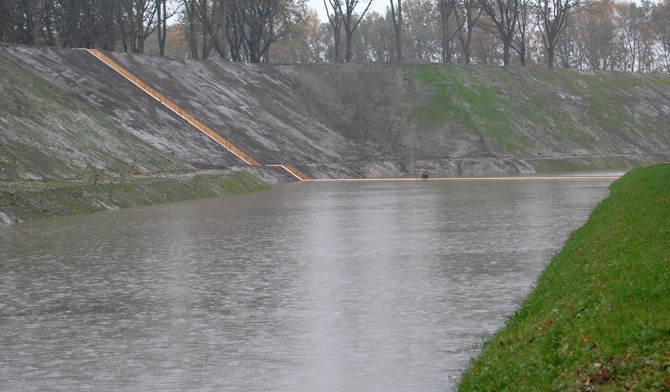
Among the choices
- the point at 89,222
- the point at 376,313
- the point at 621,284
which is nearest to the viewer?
the point at 621,284

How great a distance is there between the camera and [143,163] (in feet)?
142

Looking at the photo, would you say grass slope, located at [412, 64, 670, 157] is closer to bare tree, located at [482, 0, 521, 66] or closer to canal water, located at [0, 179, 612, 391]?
bare tree, located at [482, 0, 521, 66]

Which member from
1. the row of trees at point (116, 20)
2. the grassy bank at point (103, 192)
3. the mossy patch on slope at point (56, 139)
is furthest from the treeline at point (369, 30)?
the grassy bank at point (103, 192)

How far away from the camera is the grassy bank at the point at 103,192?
1136 inches

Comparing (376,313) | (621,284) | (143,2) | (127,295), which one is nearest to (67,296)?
(127,295)

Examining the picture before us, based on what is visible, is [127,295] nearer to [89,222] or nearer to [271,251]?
[271,251]

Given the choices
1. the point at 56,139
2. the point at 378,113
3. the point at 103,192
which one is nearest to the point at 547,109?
the point at 378,113

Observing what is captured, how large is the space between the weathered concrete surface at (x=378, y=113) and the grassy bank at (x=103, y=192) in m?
8.50

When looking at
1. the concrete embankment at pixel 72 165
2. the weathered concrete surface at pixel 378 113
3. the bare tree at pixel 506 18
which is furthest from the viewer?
the bare tree at pixel 506 18

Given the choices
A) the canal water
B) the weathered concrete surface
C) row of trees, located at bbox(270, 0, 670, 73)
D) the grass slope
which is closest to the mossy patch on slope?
the weathered concrete surface

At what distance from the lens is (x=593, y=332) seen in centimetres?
812

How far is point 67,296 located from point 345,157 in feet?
172

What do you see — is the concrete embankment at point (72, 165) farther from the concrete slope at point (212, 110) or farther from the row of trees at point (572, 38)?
the row of trees at point (572, 38)

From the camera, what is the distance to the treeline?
253 feet
